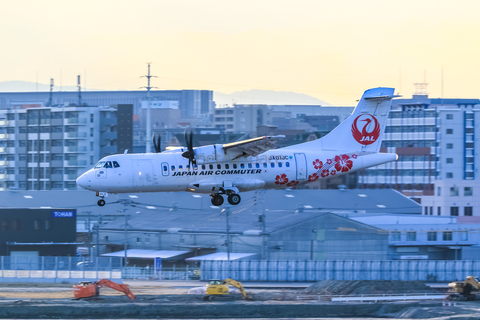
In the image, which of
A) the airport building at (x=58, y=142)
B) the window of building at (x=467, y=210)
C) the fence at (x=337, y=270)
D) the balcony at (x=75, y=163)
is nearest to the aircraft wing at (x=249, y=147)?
the fence at (x=337, y=270)

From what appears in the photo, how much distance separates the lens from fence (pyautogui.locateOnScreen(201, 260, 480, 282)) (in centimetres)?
5741

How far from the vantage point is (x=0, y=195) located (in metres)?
84.3

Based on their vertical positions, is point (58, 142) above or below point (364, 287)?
above

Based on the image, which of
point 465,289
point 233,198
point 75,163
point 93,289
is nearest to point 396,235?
point 465,289

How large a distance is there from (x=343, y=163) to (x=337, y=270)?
605 inches

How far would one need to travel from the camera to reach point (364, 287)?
52.0 metres

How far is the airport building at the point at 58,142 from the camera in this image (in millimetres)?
115938

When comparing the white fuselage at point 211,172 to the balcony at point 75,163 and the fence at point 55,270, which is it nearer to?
the fence at point 55,270

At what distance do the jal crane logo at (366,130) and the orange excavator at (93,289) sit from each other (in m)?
19.0

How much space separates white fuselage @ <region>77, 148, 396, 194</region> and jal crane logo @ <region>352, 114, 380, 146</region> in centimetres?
202

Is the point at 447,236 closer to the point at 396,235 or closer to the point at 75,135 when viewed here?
the point at 396,235

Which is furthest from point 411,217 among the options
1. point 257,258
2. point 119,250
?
point 119,250

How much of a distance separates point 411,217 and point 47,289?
41975 millimetres

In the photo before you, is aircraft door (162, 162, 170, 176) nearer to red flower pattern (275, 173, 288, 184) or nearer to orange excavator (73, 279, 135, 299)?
red flower pattern (275, 173, 288, 184)
